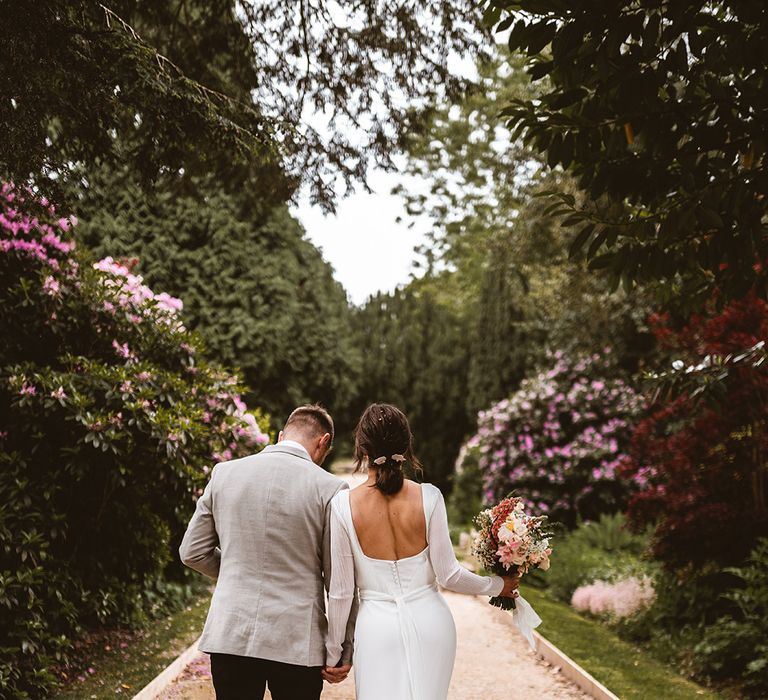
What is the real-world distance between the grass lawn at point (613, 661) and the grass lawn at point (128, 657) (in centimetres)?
371

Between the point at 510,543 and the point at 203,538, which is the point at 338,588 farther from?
A: the point at 510,543

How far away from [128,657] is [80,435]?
2.09 meters

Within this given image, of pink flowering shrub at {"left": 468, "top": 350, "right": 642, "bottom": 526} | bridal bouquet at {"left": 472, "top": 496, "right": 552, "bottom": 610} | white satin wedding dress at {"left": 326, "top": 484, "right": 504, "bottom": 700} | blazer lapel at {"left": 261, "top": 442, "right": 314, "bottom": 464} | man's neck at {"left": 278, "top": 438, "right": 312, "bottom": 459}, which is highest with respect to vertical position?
pink flowering shrub at {"left": 468, "top": 350, "right": 642, "bottom": 526}

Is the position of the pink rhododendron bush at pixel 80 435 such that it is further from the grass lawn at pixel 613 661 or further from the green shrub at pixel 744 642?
the green shrub at pixel 744 642

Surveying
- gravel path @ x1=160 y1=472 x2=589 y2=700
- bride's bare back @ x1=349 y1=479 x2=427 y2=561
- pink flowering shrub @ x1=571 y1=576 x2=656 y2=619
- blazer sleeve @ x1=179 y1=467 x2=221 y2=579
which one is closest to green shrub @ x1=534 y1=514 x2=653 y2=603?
pink flowering shrub @ x1=571 y1=576 x2=656 y2=619

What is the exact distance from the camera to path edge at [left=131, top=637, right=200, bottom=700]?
19.1 ft

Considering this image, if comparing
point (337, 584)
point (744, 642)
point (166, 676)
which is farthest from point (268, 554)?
point (744, 642)

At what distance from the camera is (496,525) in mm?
3986

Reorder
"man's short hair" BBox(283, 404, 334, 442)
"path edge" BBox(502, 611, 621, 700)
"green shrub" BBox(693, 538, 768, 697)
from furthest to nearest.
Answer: "green shrub" BBox(693, 538, 768, 697) → "path edge" BBox(502, 611, 621, 700) → "man's short hair" BBox(283, 404, 334, 442)

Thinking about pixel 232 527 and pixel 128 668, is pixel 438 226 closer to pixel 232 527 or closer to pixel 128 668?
pixel 128 668

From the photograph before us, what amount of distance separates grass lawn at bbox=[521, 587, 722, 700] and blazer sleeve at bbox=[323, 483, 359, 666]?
364 cm

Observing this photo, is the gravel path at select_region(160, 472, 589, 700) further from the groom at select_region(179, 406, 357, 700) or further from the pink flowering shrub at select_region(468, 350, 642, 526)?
the pink flowering shrub at select_region(468, 350, 642, 526)

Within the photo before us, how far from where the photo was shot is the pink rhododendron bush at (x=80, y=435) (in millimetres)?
6016

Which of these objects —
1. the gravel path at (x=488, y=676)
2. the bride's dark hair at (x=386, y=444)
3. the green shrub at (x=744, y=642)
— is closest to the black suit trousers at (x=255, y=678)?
the bride's dark hair at (x=386, y=444)
